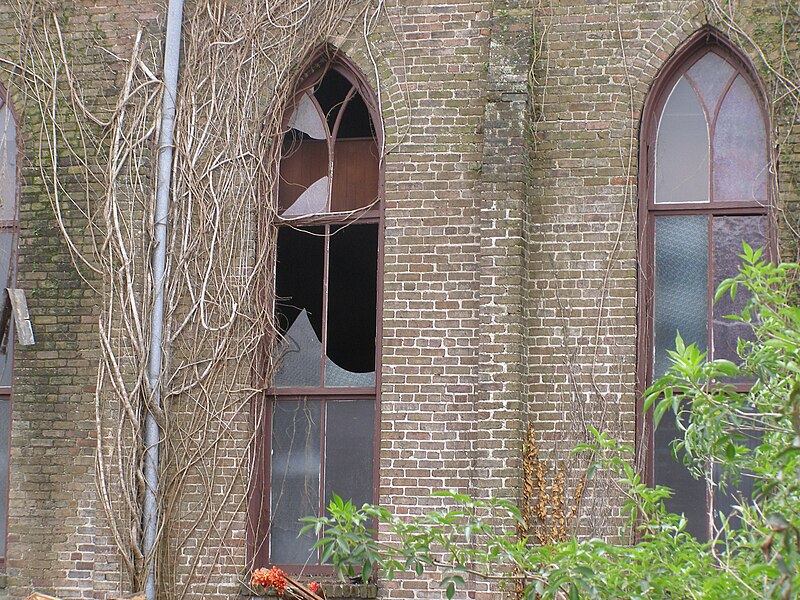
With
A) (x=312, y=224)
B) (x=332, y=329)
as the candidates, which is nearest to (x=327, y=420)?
(x=332, y=329)

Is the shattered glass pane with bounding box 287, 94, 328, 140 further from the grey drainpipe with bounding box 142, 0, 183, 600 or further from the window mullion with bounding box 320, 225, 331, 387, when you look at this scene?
the grey drainpipe with bounding box 142, 0, 183, 600

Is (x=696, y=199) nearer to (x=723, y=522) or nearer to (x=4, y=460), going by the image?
(x=723, y=522)

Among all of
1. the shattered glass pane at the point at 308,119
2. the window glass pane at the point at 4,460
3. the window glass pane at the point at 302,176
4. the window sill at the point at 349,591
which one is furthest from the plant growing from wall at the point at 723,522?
the window glass pane at the point at 4,460

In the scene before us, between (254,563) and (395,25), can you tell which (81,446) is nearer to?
(254,563)

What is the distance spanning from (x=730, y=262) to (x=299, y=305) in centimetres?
350

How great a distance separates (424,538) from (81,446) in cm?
545

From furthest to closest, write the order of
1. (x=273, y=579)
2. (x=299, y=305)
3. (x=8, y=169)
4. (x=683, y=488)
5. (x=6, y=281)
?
(x=8, y=169) → (x=6, y=281) → (x=299, y=305) → (x=683, y=488) → (x=273, y=579)

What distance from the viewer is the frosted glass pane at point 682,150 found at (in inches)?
356

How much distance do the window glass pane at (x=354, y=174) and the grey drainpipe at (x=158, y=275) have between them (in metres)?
1.42

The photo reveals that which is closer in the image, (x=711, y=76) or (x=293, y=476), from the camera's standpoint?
(x=711, y=76)

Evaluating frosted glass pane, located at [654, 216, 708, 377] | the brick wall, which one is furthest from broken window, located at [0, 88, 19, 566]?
frosted glass pane, located at [654, 216, 708, 377]

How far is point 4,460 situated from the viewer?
10.0 m

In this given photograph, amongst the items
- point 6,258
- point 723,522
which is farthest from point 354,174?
point 723,522

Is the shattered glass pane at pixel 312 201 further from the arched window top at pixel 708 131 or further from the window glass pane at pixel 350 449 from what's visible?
the arched window top at pixel 708 131
